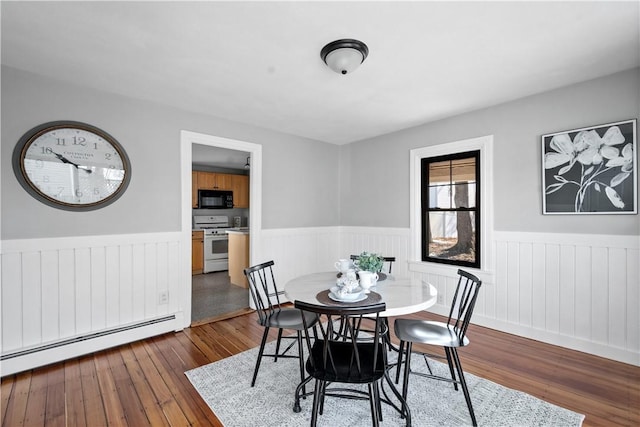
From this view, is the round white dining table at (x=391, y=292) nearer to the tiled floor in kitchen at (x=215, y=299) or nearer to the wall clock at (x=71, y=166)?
the tiled floor in kitchen at (x=215, y=299)

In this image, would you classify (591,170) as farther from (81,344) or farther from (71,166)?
(81,344)

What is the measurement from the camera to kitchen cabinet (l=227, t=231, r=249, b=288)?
491 cm

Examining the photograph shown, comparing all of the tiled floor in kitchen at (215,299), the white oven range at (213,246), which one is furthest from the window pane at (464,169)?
the white oven range at (213,246)

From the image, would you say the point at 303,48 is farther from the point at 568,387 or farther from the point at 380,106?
the point at 568,387

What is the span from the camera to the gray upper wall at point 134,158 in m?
2.40

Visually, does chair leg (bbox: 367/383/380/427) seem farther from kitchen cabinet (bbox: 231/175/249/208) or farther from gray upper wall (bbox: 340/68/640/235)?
kitchen cabinet (bbox: 231/175/249/208)

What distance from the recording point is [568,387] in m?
2.16

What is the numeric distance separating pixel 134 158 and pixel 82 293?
135 cm

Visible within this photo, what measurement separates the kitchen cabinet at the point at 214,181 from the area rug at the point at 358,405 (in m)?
4.64

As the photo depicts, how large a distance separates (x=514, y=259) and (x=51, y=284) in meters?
4.41

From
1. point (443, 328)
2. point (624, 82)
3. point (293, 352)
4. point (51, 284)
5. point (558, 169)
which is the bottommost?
point (293, 352)

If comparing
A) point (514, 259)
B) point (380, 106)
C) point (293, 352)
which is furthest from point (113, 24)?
point (514, 259)

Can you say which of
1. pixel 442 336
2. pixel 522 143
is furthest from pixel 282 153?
pixel 442 336

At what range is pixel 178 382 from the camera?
2258 mm
